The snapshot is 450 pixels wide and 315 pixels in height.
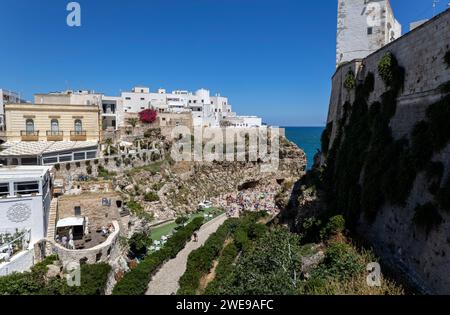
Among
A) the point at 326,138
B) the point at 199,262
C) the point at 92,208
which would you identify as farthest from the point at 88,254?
the point at 326,138

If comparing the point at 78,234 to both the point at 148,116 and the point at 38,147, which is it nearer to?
the point at 38,147

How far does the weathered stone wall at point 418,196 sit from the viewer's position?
9.30 meters

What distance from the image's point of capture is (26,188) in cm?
1803

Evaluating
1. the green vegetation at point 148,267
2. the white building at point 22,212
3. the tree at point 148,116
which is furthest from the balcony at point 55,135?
the tree at point 148,116

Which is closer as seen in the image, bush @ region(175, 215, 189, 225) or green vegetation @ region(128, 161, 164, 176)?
bush @ region(175, 215, 189, 225)

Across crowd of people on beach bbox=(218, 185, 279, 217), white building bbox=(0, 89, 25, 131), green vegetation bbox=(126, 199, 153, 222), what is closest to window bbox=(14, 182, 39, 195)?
green vegetation bbox=(126, 199, 153, 222)

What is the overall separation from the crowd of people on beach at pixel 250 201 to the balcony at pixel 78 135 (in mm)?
18114

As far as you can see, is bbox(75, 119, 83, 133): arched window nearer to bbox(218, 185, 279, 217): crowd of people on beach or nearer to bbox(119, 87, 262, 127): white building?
bbox(218, 185, 279, 217): crowd of people on beach

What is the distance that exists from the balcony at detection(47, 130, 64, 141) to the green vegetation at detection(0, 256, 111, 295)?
18769mm

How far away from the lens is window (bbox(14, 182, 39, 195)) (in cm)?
1770

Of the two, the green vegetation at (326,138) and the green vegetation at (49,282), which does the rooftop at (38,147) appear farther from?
the green vegetation at (326,138)
